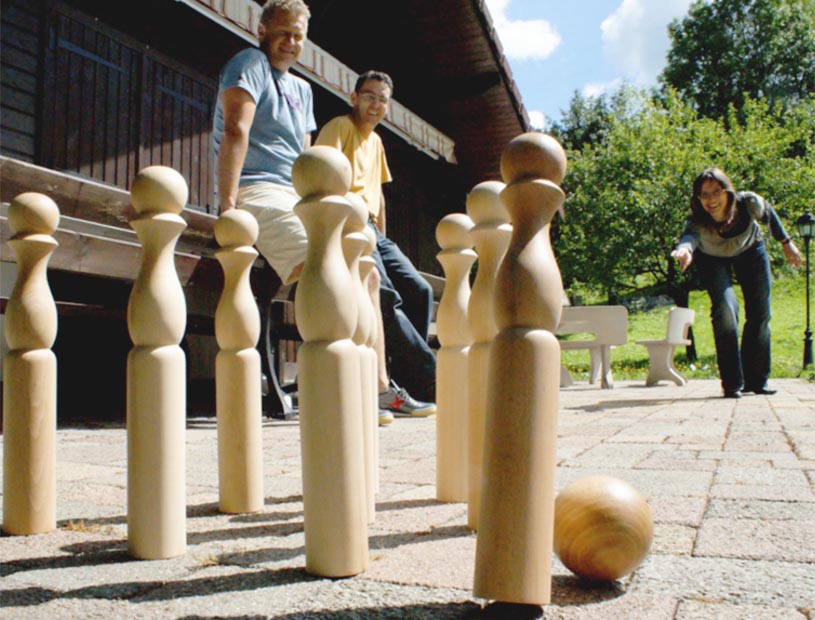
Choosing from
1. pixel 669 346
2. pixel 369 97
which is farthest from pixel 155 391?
pixel 669 346

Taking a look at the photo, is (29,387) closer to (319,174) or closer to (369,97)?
(319,174)

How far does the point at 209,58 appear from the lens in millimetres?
8414

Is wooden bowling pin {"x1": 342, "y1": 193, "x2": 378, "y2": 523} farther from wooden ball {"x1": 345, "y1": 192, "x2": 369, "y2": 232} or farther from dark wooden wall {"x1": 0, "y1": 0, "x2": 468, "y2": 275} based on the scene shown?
dark wooden wall {"x1": 0, "y1": 0, "x2": 468, "y2": 275}

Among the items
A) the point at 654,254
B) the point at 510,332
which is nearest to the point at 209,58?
the point at 510,332

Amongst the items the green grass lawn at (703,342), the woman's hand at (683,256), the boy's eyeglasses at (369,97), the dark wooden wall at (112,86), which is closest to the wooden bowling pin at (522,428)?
the boy's eyeglasses at (369,97)

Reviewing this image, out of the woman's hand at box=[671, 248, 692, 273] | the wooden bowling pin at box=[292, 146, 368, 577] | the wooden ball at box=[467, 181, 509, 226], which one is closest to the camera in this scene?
the wooden bowling pin at box=[292, 146, 368, 577]

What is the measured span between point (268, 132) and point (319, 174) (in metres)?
2.80

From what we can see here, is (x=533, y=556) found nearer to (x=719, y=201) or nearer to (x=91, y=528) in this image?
(x=91, y=528)

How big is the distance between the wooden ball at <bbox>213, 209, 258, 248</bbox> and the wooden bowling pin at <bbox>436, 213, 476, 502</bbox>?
0.38 meters

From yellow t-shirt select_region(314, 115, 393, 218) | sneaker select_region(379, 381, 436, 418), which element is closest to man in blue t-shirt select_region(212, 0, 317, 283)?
yellow t-shirt select_region(314, 115, 393, 218)

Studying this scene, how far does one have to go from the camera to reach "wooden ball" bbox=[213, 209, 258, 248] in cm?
150

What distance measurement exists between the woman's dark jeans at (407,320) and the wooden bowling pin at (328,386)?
10.1ft

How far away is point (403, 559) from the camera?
1238 millimetres

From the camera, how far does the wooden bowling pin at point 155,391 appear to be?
1229mm
